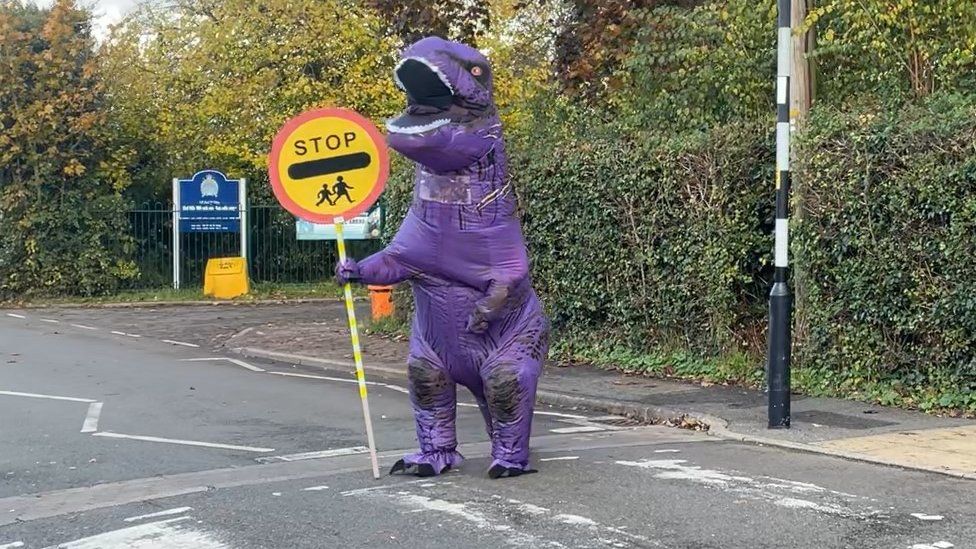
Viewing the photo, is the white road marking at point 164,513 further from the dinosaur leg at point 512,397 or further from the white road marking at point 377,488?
the dinosaur leg at point 512,397

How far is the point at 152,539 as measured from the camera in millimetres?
5758

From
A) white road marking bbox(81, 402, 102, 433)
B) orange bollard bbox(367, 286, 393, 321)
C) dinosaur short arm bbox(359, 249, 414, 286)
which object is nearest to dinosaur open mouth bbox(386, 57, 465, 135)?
dinosaur short arm bbox(359, 249, 414, 286)

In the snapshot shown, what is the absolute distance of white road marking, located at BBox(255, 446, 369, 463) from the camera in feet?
27.1

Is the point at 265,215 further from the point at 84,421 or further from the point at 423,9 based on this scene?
the point at 84,421

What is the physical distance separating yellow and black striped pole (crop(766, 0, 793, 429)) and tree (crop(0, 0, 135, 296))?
18.3m

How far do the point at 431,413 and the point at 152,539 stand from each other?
2178mm

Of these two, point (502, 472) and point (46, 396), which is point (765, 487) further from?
point (46, 396)

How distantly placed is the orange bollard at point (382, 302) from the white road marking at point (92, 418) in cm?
733

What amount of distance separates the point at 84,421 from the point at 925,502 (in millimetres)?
7099

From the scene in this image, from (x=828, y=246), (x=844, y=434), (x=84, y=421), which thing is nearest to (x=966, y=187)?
(x=828, y=246)

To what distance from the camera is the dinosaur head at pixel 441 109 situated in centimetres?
706

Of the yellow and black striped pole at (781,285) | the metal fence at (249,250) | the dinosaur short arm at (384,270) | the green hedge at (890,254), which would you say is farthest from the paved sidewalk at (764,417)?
the metal fence at (249,250)

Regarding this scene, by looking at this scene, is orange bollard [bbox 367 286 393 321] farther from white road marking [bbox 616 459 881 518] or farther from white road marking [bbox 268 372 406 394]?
white road marking [bbox 616 459 881 518]

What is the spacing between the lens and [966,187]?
31.3ft
